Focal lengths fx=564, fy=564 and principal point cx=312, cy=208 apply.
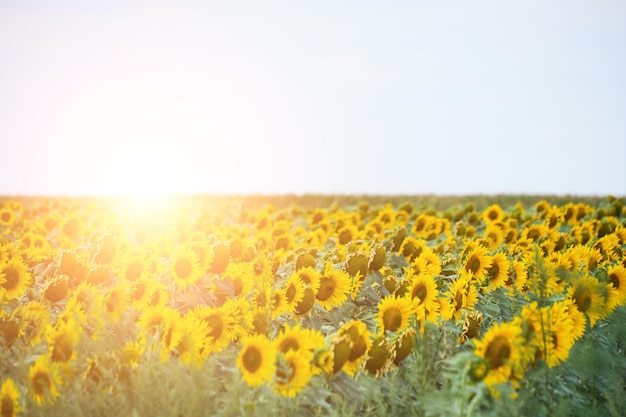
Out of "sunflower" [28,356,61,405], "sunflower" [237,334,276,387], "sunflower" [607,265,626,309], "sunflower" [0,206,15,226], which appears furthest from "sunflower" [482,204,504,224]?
"sunflower" [0,206,15,226]

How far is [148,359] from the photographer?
10.9ft

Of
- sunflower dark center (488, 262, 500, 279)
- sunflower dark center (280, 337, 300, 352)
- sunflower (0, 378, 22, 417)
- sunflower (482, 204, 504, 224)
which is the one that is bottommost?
sunflower (0, 378, 22, 417)

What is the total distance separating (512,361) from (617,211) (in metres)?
8.93

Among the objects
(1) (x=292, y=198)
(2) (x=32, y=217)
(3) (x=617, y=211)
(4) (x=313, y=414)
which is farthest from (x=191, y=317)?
(1) (x=292, y=198)

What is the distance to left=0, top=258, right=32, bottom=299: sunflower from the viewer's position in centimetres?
508

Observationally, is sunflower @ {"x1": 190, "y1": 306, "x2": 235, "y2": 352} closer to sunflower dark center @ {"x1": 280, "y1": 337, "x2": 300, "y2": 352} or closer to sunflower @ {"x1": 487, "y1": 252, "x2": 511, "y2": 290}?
sunflower dark center @ {"x1": 280, "y1": 337, "x2": 300, "y2": 352}

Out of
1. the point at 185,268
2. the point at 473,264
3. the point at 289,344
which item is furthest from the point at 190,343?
the point at 473,264

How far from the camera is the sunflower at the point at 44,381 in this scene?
10.1 ft

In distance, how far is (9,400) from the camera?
2998 millimetres

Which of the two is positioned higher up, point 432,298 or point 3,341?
point 432,298

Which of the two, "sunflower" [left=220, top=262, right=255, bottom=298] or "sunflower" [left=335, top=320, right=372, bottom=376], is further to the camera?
"sunflower" [left=220, top=262, right=255, bottom=298]

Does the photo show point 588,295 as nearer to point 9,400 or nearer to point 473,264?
point 473,264

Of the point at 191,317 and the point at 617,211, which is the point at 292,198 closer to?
the point at 617,211

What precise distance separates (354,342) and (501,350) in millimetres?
792
